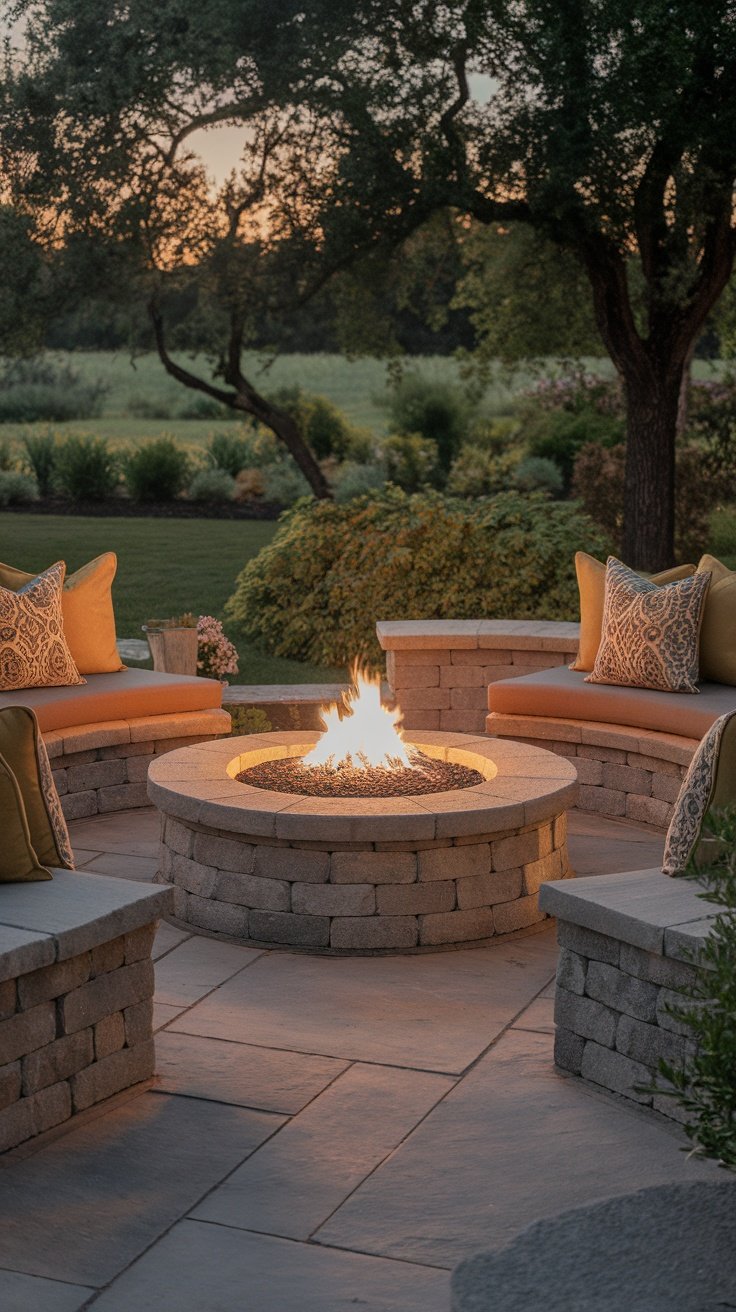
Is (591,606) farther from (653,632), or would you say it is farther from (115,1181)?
(115,1181)

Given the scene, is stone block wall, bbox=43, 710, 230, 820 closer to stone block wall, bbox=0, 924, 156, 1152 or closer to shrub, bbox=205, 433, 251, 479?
stone block wall, bbox=0, 924, 156, 1152

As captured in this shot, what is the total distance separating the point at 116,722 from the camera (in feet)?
22.1

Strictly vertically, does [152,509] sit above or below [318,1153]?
above

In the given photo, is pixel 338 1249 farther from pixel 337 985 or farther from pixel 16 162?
pixel 16 162

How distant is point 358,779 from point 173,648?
275 centimetres

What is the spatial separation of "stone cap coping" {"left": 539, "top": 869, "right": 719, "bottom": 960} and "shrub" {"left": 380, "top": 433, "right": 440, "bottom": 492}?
Answer: 14.6 meters

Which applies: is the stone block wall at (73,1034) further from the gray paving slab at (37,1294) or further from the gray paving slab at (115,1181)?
the gray paving slab at (37,1294)

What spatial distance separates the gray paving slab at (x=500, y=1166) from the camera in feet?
9.89

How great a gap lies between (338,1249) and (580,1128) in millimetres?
817

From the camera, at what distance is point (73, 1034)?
3537 millimetres

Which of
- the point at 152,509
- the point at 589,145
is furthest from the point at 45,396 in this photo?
the point at 589,145

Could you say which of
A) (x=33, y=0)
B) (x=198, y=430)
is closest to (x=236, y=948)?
(x=33, y=0)

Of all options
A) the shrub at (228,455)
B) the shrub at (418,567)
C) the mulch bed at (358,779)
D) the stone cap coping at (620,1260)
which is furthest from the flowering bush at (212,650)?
the shrub at (228,455)

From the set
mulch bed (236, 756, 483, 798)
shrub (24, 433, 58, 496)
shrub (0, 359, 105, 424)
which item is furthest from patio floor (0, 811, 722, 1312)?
shrub (0, 359, 105, 424)
